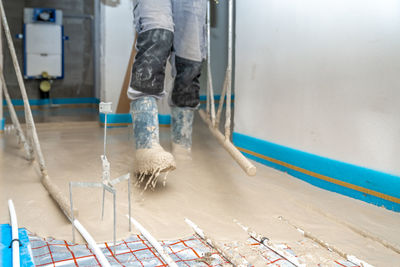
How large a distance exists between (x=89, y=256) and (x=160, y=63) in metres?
0.85

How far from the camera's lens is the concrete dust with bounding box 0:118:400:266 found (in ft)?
3.85

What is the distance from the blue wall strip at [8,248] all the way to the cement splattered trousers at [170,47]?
2.22ft

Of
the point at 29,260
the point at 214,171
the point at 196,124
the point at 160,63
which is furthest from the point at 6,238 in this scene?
the point at 196,124

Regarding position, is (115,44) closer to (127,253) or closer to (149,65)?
(149,65)

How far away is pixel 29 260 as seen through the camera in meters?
0.95

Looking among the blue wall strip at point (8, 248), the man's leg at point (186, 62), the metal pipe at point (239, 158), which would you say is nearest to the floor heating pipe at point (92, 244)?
the blue wall strip at point (8, 248)

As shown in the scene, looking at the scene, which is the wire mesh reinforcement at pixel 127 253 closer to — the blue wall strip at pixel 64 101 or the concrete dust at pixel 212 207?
the concrete dust at pixel 212 207

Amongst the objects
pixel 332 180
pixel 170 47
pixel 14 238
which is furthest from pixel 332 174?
pixel 14 238

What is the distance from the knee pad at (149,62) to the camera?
62.6 inches

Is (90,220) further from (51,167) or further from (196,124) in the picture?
(196,124)

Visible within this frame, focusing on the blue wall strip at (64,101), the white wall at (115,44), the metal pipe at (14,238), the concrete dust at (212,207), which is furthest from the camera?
the blue wall strip at (64,101)

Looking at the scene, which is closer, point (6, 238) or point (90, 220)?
point (6, 238)

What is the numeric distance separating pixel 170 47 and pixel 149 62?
0.43 feet

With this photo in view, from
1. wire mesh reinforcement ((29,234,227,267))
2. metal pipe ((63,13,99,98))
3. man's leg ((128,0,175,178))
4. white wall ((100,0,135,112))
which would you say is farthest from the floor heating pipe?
metal pipe ((63,13,99,98))
